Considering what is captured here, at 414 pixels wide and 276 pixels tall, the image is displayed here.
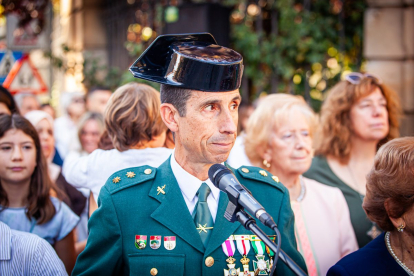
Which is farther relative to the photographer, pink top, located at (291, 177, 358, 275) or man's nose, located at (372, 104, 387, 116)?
man's nose, located at (372, 104, 387, 116)

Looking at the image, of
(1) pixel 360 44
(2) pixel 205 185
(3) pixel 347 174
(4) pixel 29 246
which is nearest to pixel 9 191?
(4) pixel 29 246

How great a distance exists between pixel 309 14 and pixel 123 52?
407 centimetres

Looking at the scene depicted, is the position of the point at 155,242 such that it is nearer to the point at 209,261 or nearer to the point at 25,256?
the point at 209,261

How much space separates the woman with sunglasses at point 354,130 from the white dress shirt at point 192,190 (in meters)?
2.02

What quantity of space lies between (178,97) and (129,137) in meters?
1.12

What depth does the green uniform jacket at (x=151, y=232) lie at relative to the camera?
2.22m

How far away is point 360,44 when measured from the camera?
764 cm

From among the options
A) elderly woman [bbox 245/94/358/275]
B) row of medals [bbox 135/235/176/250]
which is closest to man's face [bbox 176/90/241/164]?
row of medals [bbox 135/235/176/250]

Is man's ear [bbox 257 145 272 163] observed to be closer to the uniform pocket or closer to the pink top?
the pink top

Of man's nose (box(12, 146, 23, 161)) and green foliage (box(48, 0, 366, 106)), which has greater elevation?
green foliage (box(48, 0, 366, 106))

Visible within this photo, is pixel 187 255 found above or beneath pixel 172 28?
beneath

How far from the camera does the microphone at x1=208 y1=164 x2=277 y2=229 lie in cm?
172

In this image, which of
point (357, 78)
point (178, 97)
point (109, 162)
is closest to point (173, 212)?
point (178, 97)

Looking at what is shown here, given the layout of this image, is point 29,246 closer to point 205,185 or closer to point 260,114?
point 205,185
